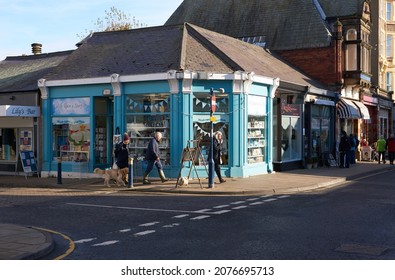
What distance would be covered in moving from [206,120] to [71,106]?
5667 mm

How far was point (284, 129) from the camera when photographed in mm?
23281

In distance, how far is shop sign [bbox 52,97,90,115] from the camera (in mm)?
20281

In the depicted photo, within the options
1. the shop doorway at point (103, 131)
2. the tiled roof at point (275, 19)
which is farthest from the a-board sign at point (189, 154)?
the tiled roof at point (275, 19)

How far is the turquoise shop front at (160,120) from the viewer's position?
60.6ft

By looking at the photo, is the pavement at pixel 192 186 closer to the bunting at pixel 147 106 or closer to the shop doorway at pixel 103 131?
the shop doorway at pixel 103 131

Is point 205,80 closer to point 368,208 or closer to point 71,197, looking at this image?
point 71,197

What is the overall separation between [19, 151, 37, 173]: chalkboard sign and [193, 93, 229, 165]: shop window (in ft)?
23.5

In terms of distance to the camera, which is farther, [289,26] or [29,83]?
[289,26]

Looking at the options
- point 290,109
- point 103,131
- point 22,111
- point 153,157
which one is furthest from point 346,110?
point 22,111

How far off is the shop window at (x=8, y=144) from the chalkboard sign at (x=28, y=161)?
1.84 m

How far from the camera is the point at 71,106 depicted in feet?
67.5

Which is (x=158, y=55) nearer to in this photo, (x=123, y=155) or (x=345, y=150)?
(x=123, y=155)

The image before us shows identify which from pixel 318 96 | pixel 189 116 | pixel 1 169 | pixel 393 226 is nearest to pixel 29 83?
pixel 1 169

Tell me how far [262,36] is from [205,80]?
13040 millimetres
